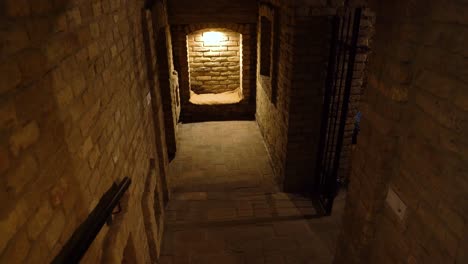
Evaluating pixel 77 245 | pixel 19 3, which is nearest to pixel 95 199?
pixel 77 245

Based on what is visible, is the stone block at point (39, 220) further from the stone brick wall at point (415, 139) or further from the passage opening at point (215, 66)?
the passage opening at point (215, 66)

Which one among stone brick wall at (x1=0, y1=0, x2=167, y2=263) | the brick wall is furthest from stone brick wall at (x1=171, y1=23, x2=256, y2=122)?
stone brick wall at (x1=0, y1=0, x2=167, y2=263)

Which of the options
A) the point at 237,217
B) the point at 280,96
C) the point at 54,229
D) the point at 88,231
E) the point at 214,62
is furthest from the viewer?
the point at 214,62

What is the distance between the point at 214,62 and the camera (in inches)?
323

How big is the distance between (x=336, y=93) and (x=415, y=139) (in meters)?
2.78

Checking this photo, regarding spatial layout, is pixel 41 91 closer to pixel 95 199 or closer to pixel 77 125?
pixel 77 125

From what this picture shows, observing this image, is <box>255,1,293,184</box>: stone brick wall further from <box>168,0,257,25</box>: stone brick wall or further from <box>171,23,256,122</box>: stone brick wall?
<box>171,23,256,122</box>: stone brick wall

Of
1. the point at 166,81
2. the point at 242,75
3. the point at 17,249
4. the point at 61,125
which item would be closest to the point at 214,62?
the point at 242,75

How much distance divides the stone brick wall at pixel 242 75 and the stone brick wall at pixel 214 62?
1.48ft

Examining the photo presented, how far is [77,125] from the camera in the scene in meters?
1.78

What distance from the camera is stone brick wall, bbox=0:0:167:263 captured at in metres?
1.19

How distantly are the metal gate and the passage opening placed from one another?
12.1 ft

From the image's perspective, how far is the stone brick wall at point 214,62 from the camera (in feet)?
26.0

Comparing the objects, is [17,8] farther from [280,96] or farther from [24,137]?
[280,96]
